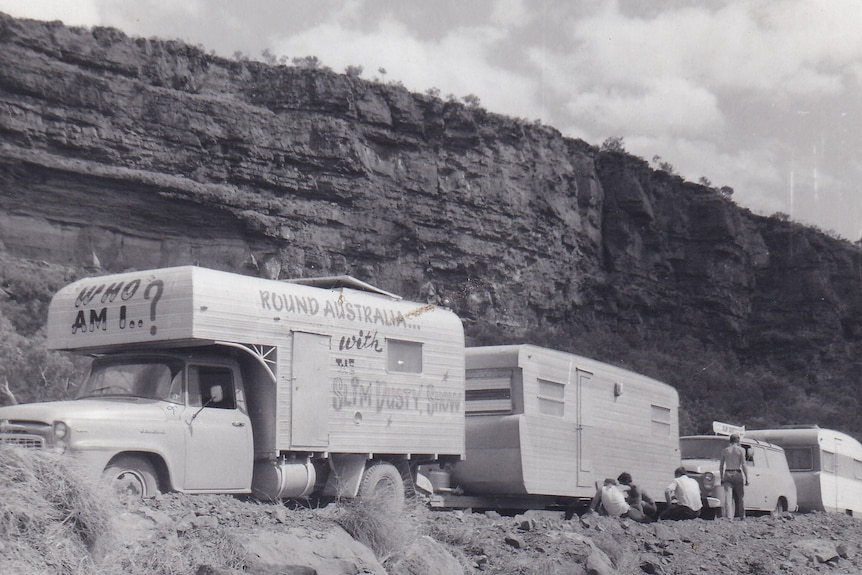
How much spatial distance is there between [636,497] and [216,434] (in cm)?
691

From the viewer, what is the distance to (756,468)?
21.1 metres

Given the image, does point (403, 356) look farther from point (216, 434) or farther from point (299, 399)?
point (216, 434)

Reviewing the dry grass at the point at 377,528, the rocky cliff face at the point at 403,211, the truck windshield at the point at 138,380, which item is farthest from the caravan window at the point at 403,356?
the rocky cliff face at the point at 403,211

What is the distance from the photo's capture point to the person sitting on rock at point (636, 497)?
51.1 ft

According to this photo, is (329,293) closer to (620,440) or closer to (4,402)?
(620,440)

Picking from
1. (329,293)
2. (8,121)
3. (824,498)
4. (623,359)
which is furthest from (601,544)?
(623,359)

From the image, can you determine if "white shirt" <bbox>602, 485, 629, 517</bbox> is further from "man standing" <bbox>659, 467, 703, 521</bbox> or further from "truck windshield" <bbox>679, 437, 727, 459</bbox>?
"truck windshield" <bbox>679, 437, 727, 459</bbox>

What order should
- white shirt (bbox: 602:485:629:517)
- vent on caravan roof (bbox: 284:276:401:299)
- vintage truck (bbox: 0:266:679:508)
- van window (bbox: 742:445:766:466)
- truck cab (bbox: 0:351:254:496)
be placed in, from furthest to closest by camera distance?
van window (bbox: 742:445:766:466), white shirt (bbox: 602:485:629:517), vent on caravan roof (bbox: 284:276:401:299), vintage truck (bbox: 0:266:679:508), truck cab (bbox: 0:351:254:496)

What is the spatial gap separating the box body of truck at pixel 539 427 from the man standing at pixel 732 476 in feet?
5.17

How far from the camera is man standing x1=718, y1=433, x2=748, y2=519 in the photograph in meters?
17.9

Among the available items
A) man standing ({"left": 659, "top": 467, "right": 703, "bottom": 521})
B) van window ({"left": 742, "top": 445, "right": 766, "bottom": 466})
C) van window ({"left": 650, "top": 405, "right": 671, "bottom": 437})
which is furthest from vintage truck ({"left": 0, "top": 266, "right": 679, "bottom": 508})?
van window ({"left": 742, "top": 445, "right": 766, "bottom": 466})

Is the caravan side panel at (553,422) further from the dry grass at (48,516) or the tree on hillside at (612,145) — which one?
the tree on hillside at (612,145)

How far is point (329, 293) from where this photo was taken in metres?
13.1

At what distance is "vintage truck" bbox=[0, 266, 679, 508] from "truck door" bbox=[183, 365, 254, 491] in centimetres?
2
